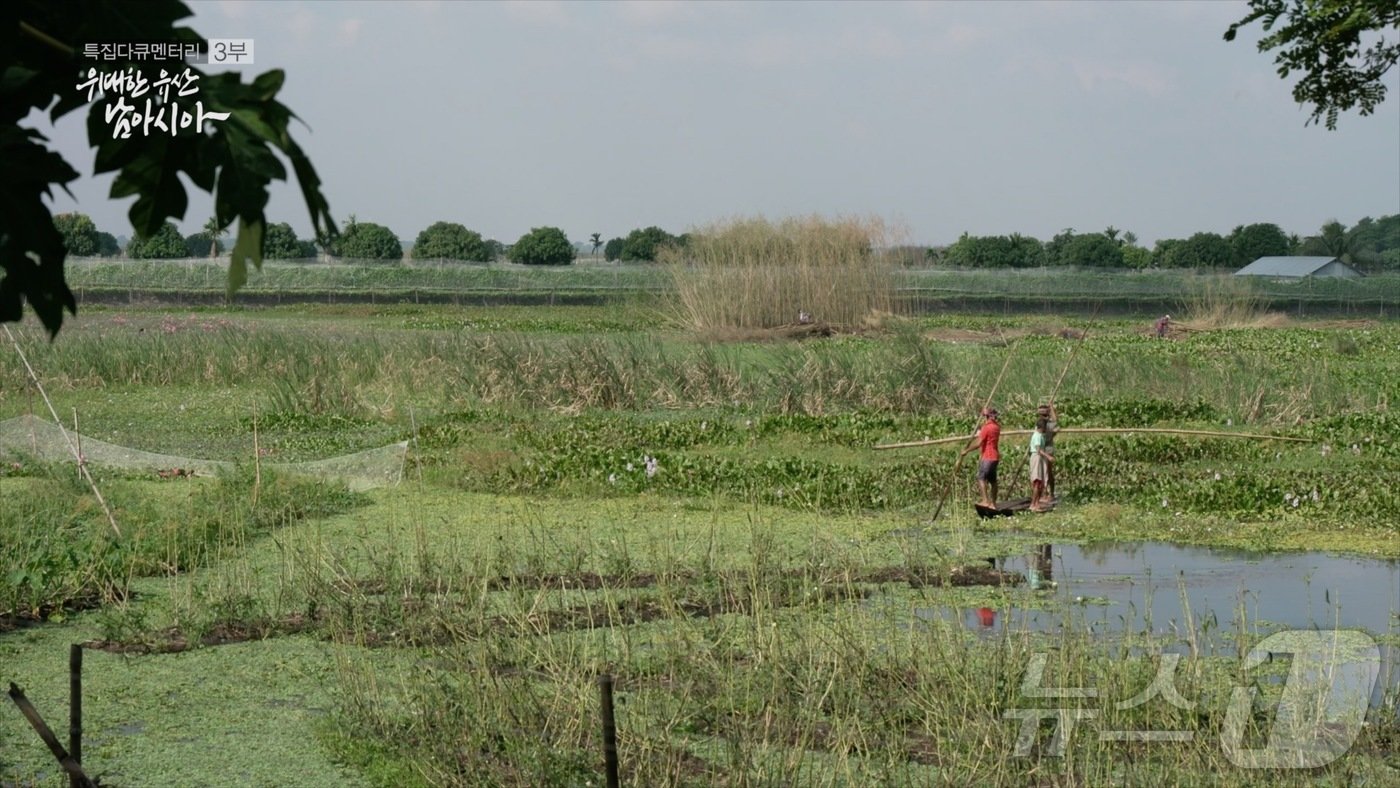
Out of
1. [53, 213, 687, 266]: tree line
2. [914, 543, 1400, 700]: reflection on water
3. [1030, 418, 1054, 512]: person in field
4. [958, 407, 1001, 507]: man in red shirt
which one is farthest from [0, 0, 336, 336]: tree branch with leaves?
[53, 213, 687, 266]: tree line

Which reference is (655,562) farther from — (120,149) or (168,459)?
(168,459)

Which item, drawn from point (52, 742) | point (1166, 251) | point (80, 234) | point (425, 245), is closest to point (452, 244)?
point (425, 245)

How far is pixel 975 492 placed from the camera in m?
12.4

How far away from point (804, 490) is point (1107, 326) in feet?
89.9

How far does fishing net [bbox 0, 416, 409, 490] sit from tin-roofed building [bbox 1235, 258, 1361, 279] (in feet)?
190

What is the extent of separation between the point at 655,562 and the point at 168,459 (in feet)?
24.8

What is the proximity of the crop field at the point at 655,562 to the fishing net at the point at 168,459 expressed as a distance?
0.17 ft

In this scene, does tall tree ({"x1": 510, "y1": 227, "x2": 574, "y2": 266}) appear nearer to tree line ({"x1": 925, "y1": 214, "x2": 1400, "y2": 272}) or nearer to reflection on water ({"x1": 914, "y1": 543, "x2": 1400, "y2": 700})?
tree line ({"x1": 925, "y1": 214, "x2": 1400, "y2": 272})

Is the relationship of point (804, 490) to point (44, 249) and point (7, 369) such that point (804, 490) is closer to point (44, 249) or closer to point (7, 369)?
point (44, 249)

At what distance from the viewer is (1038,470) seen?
1172 cm

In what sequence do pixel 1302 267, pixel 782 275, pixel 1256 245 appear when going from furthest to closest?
pixel 1256 245, pixel 1302 267, pixel 782 275

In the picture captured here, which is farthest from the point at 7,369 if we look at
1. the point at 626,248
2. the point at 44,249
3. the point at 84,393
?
the point at 626,248

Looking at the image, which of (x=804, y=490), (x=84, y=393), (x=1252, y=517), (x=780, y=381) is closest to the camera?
(x=1252, y=517)

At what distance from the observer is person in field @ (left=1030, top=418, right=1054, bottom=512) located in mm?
11562
